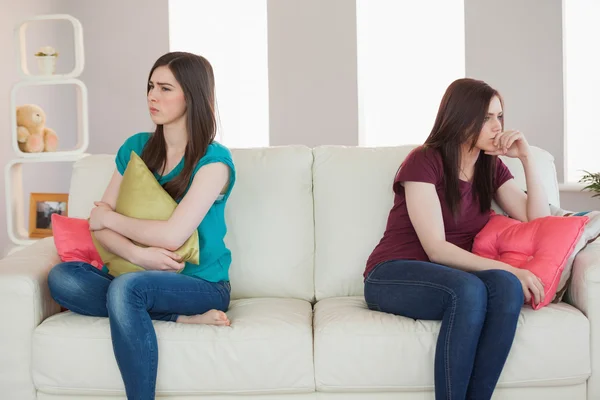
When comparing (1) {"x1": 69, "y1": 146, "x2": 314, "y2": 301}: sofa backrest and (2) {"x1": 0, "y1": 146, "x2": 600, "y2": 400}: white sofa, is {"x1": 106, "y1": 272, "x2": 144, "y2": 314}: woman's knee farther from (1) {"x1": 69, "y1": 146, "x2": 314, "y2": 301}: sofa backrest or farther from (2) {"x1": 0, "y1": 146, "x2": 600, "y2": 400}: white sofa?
(1) {"x1": 69, "y1": 146, "x2": 314, "y2": 301}: sofa backrest

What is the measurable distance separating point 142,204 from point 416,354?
0.89m

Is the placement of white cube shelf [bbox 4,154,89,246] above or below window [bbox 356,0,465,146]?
below

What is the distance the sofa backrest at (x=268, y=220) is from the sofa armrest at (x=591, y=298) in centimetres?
86

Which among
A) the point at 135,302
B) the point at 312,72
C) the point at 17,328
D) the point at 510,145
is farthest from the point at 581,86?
the point at 17,328

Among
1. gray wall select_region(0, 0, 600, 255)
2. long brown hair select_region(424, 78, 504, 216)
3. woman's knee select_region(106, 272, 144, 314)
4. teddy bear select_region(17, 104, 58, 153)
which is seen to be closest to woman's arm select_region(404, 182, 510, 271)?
long brown hair select_region(424, 78, 504, 216)

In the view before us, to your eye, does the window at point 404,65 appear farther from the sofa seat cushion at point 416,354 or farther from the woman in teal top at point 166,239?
→ the sofa seat cushion at point 416,354

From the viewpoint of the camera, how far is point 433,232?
220cm

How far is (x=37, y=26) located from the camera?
517 centimetres

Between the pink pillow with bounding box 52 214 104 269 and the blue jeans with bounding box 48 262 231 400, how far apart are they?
5.4 inches

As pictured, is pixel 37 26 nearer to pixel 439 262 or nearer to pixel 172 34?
pixel 172 34

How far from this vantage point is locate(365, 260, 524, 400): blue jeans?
192cm

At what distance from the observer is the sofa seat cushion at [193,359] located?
2.03 meters

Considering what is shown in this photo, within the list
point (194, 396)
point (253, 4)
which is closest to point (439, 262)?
point (194, 396)

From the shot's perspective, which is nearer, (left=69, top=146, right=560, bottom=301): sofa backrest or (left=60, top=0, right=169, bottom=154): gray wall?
(left=69, top=146, right=560, bottom=301): sofa backrest
